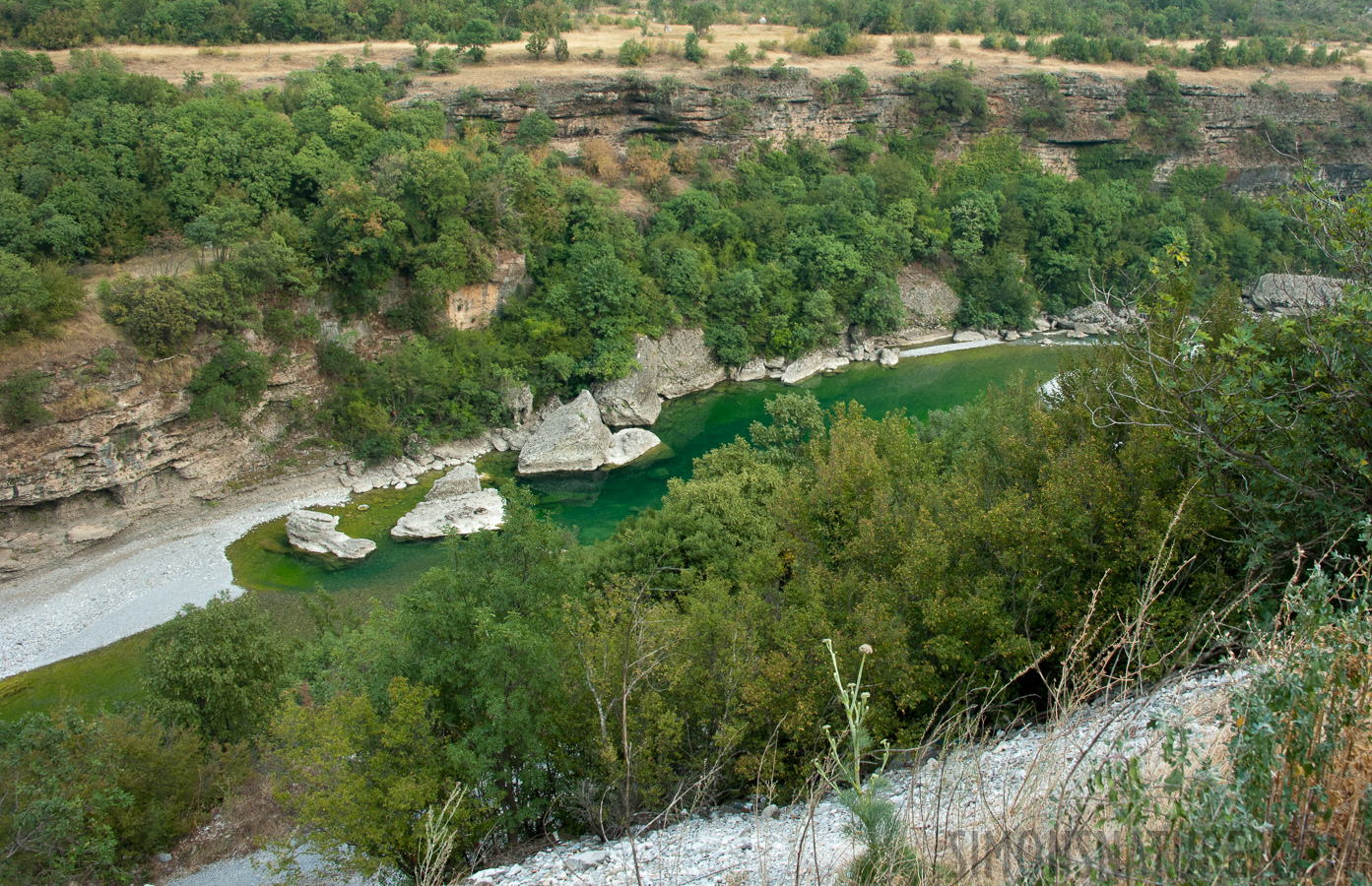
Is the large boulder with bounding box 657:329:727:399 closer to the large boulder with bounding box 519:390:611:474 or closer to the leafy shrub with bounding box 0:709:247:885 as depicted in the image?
the large boulder with bounding box 519:390:611:474

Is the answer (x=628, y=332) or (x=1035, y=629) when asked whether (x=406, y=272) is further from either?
(x=1035, y=629)

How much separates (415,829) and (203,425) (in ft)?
85.0

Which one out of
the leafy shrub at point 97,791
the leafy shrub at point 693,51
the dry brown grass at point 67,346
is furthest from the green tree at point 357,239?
the leafy shrub at point 693,51

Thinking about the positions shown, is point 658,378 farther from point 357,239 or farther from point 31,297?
point 31,297

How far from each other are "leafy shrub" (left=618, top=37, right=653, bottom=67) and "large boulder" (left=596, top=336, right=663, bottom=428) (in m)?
23.1

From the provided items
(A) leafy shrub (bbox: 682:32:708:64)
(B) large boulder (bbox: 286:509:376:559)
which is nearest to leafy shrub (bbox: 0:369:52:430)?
(B) large boulder (bbox: 286:509:376:559)

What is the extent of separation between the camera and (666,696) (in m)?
11.4

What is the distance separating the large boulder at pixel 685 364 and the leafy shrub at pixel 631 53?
20.6 metres

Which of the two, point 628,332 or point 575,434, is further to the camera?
point 628,332

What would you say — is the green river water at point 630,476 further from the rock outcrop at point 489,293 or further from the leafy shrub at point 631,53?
the leafy shrub at point 631,53

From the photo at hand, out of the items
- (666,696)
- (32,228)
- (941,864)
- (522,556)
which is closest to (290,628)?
(522,556)

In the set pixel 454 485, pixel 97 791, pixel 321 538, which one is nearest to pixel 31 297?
pixel 321 538

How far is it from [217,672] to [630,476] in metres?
19.4

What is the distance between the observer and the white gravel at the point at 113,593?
23.8m
